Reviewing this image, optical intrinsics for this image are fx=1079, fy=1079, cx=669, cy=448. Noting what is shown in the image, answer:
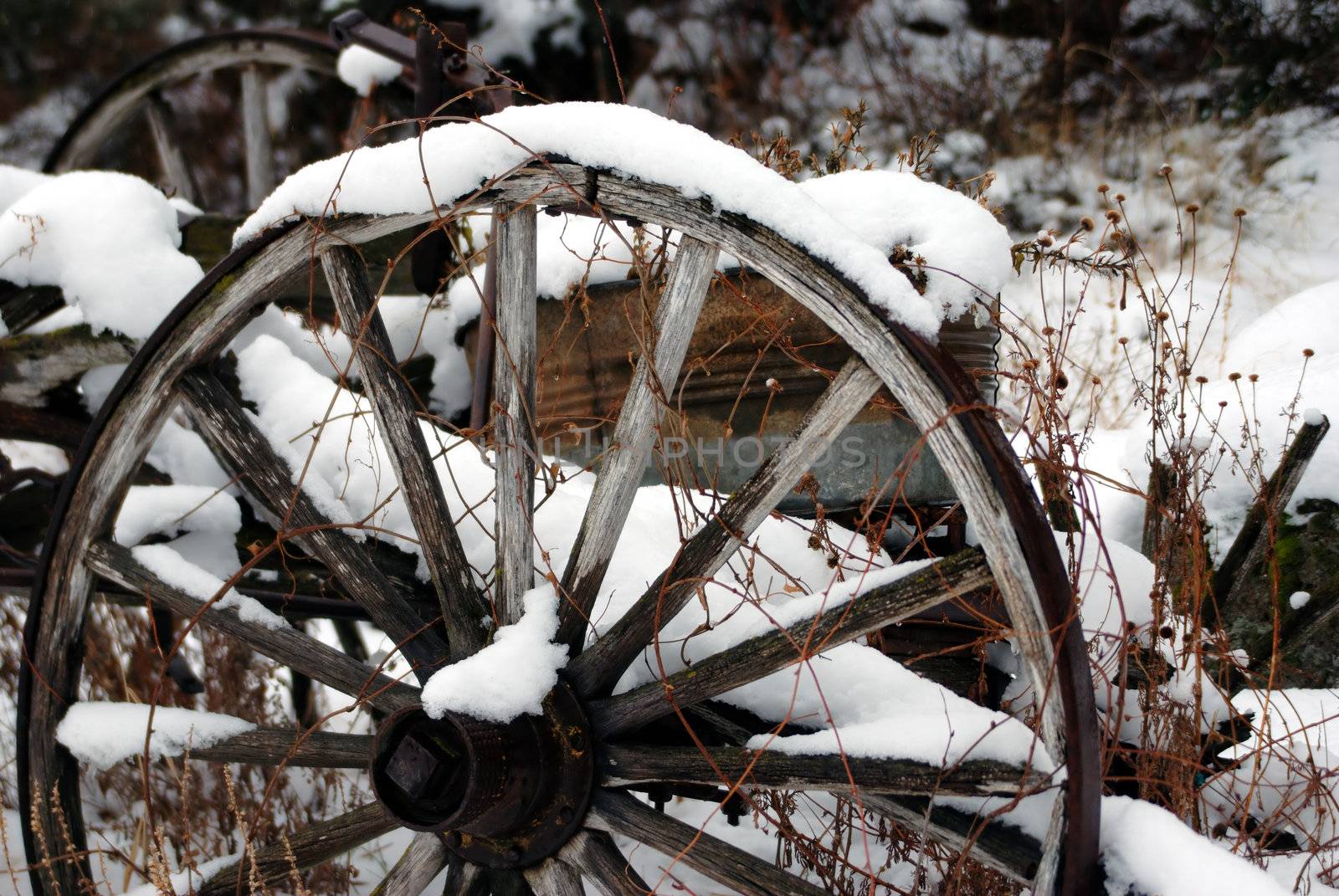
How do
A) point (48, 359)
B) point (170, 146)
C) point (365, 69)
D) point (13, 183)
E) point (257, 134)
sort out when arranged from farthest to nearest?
point (257, 134), point (170, 146), point (365, 69), point (13, 183), point (48, 359)

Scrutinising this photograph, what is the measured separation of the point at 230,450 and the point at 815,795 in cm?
149

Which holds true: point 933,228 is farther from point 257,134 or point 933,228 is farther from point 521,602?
point 257,134

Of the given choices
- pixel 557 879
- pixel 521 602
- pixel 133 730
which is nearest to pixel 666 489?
pixel 521 602

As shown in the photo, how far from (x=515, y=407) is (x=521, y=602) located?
29 centimetres

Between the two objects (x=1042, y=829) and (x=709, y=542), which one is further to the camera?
(x=709, y=542)

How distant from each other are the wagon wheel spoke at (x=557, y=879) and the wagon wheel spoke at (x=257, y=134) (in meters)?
2.64

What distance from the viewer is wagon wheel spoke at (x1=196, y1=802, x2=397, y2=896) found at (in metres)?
1.67

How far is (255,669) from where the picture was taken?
149 inches

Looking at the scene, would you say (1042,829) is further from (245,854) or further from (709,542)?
(245,854)

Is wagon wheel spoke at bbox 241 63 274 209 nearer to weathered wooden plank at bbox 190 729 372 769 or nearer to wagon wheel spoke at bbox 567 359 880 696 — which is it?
weathered wooden plank at bbox 190 729 372 769

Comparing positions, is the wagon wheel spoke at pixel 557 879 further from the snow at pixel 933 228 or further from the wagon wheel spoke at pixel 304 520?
the snow at pixel 933 228

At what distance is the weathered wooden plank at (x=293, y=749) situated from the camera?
172 centimetres

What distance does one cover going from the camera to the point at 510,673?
146 cm

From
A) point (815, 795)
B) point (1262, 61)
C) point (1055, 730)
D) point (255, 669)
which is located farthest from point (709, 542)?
point (1262, 61)
